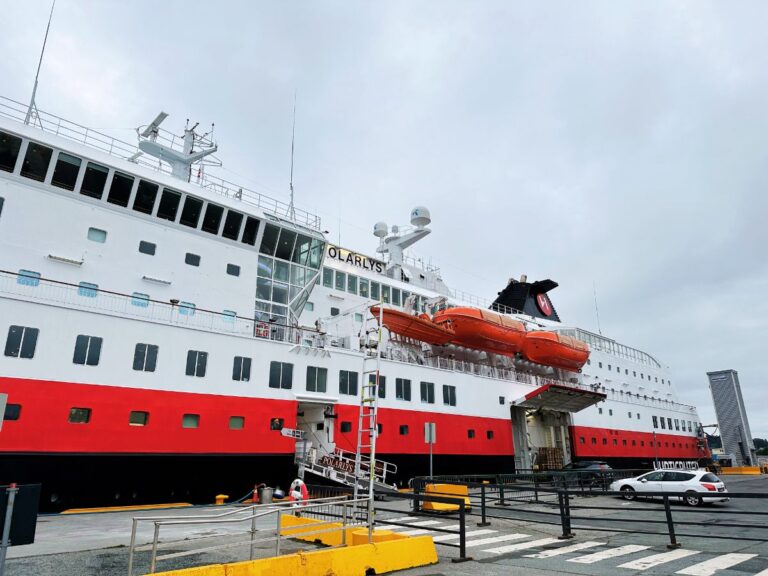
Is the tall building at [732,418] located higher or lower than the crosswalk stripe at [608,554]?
higher

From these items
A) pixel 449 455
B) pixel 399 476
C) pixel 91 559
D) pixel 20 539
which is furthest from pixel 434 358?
pixel 20 539

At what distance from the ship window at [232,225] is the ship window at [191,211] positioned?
1.12 meters

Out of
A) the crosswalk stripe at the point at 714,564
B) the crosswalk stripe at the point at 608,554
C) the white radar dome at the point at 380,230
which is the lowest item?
the crosswalk stripe at the point at 608,554

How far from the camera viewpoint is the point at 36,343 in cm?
1457

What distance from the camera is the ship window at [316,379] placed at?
20156mm

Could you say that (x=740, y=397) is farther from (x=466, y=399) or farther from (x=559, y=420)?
(x=466, y=399)

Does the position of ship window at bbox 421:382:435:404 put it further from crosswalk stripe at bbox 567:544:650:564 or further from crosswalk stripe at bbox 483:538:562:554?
crosswalk stripe at bbox 567:544:650:564

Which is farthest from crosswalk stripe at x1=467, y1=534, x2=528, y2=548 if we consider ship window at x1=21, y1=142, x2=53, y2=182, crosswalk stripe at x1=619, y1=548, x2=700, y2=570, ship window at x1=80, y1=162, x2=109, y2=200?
ship window at x1=21, y1=142, x2=53, y2=182

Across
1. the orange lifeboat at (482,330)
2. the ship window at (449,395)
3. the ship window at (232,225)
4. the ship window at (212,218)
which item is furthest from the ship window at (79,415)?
the orange lifeboat at (482,330)

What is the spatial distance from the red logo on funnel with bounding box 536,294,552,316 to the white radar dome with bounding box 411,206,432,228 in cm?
1405

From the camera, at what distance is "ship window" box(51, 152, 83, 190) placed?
55.7 ft

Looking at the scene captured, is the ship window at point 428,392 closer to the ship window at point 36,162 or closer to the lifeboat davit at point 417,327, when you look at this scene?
the lifeboat davit at point 417,327

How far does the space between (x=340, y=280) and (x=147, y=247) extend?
10571 millimetres

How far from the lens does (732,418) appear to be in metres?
55.2
